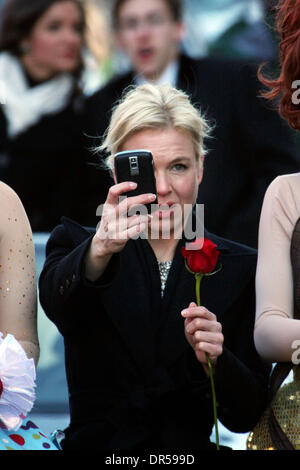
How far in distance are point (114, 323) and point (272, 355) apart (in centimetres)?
47

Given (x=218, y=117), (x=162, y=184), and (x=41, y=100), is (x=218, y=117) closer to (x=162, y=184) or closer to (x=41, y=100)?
(x=41, y=100)

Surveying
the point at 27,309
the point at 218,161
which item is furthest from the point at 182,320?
the point at 218,161

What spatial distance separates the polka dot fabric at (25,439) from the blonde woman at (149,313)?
0.53ft

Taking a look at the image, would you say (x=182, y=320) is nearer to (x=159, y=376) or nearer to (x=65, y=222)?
(x=159, y=376)

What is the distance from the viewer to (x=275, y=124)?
4.93 m

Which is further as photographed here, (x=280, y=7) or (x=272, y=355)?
(x=280, y=7)

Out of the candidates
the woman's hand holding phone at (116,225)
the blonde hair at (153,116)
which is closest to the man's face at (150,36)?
the blonde hair at (153,116)

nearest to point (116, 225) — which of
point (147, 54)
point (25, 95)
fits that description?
point (147, 54)

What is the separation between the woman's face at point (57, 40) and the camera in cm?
543

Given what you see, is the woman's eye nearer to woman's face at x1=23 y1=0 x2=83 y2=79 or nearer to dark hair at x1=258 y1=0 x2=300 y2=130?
dark hair at x1=258 y1=0 x2=300 y2=130

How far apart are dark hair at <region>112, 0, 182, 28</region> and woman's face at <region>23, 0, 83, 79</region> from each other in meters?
0.21

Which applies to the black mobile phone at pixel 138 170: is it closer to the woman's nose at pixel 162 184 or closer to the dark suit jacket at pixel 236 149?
the woman's nose at pixel 162 184

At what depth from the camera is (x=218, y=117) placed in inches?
191

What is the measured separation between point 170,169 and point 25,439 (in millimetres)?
892
